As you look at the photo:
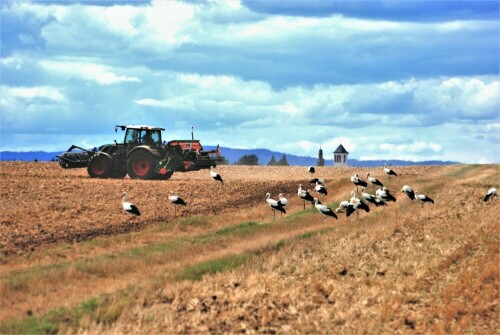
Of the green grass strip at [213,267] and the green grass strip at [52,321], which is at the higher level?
the green grass strip at [213,267]

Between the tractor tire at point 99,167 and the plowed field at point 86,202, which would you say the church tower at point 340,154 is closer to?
the plowed field at point 86,202

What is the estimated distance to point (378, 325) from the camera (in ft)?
50.3

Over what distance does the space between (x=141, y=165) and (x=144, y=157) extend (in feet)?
2.41

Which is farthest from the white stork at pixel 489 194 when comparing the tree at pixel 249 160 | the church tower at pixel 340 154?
the tree at pixel 249 160

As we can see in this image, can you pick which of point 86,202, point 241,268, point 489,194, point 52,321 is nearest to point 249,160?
point 489,194

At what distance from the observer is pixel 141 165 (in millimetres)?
43625

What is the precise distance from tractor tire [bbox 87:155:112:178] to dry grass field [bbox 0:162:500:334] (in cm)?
844

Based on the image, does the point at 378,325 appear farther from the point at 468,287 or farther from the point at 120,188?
the point at 120,188

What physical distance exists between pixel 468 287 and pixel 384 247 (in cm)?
497

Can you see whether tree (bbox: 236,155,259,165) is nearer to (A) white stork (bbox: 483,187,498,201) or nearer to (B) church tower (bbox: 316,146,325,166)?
(B) church tower (bbox: 316,146,325,166)

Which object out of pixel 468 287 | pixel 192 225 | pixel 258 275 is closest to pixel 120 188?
pixel 192 225

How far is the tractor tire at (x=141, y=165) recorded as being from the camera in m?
43.0

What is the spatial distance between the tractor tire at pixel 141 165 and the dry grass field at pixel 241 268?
7.49 meters

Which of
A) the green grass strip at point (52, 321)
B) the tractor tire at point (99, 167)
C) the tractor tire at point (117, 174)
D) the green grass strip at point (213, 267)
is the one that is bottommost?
the green grass strip at point (52, 321)
